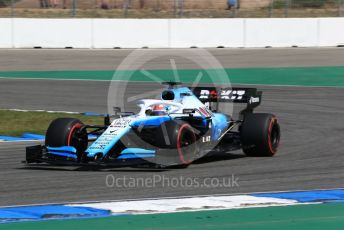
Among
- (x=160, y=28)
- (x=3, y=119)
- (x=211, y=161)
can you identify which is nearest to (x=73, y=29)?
(x=160, y=28)

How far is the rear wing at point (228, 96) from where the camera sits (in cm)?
1338

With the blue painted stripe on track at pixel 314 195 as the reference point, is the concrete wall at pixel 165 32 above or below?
above

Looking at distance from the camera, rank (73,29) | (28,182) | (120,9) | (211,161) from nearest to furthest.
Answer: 1. (28,182)
2. (211,161)
3. (73,29)
4. (120,9)

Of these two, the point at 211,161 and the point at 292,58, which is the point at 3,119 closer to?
the point at 211,161

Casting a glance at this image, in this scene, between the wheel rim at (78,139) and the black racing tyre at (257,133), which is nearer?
the wheel rim at (78,139)

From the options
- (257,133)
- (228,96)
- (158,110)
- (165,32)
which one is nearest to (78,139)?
(158,110)

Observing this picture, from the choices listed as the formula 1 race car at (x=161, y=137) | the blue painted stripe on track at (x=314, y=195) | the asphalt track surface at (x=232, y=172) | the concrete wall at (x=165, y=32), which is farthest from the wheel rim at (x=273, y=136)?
the concrete wall at (x=165, y=32)

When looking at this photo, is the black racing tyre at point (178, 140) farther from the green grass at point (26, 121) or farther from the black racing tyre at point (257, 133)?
the green grass at point (26, 121)

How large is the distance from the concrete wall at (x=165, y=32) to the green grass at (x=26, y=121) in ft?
48.8

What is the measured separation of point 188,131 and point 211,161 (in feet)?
3.84

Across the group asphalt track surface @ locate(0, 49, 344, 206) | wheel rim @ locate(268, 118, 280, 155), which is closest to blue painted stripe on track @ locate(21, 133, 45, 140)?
asphalt track surface @ locate(0, 49, 344, 206)

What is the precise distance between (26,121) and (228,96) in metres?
5.45

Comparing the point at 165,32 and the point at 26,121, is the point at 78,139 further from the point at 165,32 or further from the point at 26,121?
the point at 165,32

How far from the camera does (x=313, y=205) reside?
29.5ft
